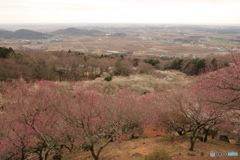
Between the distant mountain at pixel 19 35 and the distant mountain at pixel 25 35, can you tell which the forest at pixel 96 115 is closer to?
the distant mountain at pixel 19 35

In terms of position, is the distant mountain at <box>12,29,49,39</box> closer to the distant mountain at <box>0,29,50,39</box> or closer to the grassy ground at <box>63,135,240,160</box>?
the distant mountain at <box>0,29,50,39</box>

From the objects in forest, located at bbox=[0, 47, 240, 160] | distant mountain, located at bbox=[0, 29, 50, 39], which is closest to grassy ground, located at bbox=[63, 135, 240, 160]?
forest, located at bbox=[0, 47, 240, 160]

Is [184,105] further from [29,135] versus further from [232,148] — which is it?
[29,135]

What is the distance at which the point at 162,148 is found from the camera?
38.8 feet

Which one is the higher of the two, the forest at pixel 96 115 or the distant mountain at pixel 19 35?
the distant mountain at pixel 19 35

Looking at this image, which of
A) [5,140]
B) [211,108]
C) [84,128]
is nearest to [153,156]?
[84,128]

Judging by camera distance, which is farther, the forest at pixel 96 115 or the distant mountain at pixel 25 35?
the distant mountain at pixel 25 35

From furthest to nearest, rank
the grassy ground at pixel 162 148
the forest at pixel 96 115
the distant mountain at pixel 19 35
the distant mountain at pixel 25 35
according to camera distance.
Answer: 1. the distant mountain at pixel 25 35
2. the distant mountain at pixel 19 35
3. the grassy ground at pixel 162 148
4. the forest at pixel 96 115

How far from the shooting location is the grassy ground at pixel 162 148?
10.3 metres

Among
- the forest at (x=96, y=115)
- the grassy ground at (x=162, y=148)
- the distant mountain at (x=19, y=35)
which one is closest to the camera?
the forest at (x=96, y=115)

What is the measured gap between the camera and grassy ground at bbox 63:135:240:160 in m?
10.3

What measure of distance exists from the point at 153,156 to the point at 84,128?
3.76 meters

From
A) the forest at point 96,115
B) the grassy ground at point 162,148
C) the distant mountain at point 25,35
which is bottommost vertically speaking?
the grassy ground at point 162,148

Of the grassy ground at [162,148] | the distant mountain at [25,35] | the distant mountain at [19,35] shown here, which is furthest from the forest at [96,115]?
the distant mountain at [25,35]
